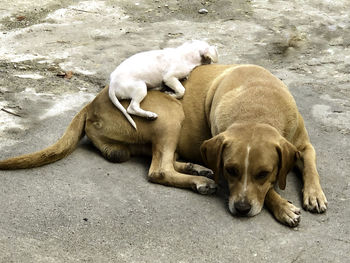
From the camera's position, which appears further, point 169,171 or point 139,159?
point 139,159

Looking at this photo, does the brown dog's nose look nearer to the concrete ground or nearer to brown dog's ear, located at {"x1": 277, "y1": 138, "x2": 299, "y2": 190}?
the concrete ground

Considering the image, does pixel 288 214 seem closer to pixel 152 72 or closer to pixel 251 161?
pixel 251 161

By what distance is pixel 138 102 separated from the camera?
5.04 meters

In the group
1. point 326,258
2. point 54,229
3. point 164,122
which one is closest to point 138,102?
point 164,122

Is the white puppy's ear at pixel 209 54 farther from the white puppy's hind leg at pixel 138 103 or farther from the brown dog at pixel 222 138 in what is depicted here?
the white puppy's hind leg at pixel 138 103

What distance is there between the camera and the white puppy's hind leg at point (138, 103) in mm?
4984

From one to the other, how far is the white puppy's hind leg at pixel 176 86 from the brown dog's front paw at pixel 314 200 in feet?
4.87

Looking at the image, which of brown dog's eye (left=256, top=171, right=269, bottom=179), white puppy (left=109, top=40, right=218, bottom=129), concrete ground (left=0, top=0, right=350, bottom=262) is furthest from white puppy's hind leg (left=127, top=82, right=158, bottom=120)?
brown dog's eye (left=256, top=171, right=269, bottom=179)

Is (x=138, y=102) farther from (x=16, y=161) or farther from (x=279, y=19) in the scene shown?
(x=279, y=19)

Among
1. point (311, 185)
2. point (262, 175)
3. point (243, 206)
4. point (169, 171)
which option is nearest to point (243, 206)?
point (243, 206)

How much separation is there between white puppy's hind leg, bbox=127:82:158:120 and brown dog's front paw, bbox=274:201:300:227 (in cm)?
143

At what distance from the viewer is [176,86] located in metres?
5.25

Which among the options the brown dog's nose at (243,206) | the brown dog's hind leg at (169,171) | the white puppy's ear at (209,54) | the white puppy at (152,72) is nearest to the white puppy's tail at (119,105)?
the white puppy at (152,72)

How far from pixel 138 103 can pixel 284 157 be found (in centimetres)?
152
